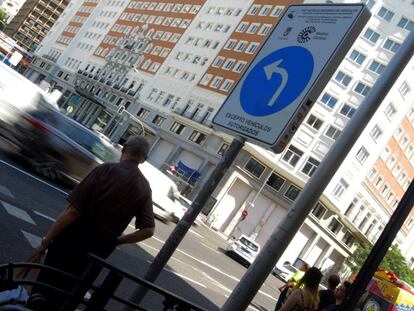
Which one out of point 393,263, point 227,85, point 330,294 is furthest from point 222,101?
point 330,294

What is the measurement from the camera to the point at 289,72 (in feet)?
11.6

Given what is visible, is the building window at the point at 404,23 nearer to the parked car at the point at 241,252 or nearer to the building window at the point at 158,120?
the building window at the point at 158,120

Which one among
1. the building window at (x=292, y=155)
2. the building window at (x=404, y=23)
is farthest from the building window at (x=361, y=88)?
the building window at (x=292, y=155)

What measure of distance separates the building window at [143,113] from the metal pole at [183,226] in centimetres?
5628

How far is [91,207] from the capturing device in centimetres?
397

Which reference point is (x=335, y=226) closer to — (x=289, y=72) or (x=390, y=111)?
(x=390, y=111)

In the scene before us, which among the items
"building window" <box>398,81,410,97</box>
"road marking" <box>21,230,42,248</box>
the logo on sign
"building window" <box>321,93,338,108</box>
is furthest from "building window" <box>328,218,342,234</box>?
the logo on sign

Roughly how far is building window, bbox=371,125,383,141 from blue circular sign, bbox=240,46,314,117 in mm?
46938

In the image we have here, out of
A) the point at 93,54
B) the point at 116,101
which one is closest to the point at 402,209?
the point at 116,101

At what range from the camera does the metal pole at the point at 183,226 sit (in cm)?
367

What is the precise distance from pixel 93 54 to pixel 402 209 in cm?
8085

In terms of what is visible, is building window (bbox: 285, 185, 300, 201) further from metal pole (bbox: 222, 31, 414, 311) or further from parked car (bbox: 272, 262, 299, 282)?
metal pole (bbox: 222, 31, 414, 311)

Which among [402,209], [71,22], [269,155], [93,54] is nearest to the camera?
[402,209]

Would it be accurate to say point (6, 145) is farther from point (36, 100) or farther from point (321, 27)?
point (321, 27)
